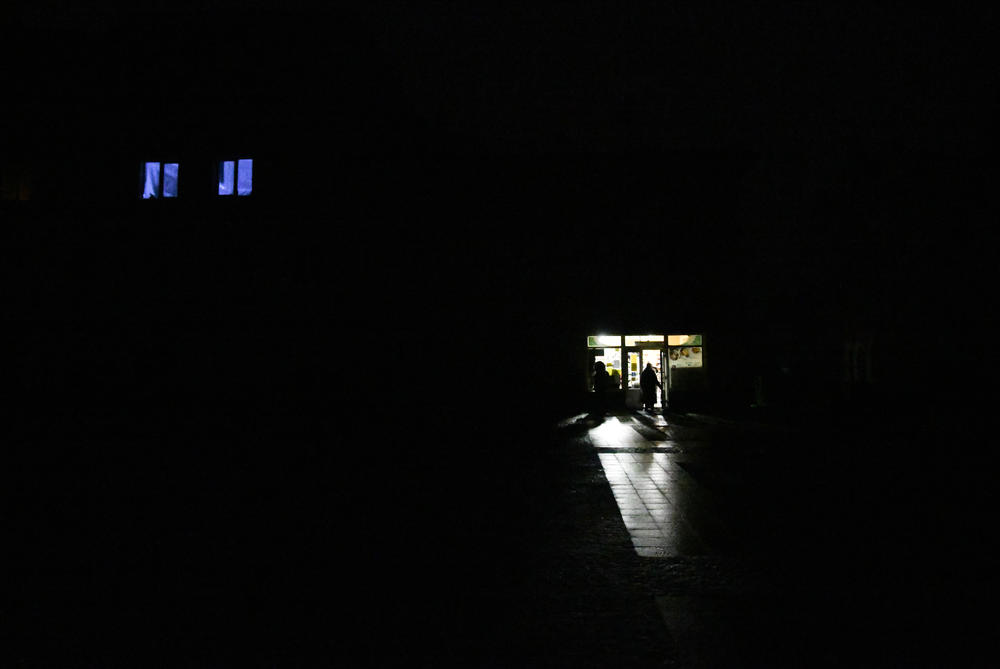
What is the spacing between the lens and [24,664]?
353 centimetres

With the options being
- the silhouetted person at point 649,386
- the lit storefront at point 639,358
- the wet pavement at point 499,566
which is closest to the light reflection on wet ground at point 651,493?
the wet pavement at point 499,566

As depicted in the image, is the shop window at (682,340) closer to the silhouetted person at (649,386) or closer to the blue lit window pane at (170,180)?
the silhouetted person at (649,386)

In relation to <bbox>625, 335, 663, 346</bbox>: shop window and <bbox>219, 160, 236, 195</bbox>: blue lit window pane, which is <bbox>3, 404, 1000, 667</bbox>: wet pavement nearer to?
<bbox>219, 160, 236, 195</bbox>: blue lit window pane

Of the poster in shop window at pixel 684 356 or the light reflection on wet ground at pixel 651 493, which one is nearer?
the light reflection on wet ground at pixel 651 493

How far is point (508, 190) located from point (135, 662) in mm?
21825

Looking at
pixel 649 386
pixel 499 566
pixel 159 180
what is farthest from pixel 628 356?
pixel 499 566

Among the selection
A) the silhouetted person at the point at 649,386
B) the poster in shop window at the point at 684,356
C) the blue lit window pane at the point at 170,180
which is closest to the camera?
the blue lit window pane at the point at 170,180

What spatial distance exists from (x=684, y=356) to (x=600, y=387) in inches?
132

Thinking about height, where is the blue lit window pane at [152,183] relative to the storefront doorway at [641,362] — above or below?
above

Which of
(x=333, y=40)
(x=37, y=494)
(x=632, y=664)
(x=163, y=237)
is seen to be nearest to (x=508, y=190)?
(x=333, y=40)

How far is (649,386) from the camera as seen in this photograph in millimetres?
20875

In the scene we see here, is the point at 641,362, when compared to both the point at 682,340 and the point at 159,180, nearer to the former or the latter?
the point at 682,340

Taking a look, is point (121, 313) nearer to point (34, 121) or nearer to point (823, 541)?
point (34, 121)

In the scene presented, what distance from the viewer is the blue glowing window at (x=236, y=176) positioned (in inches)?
650
